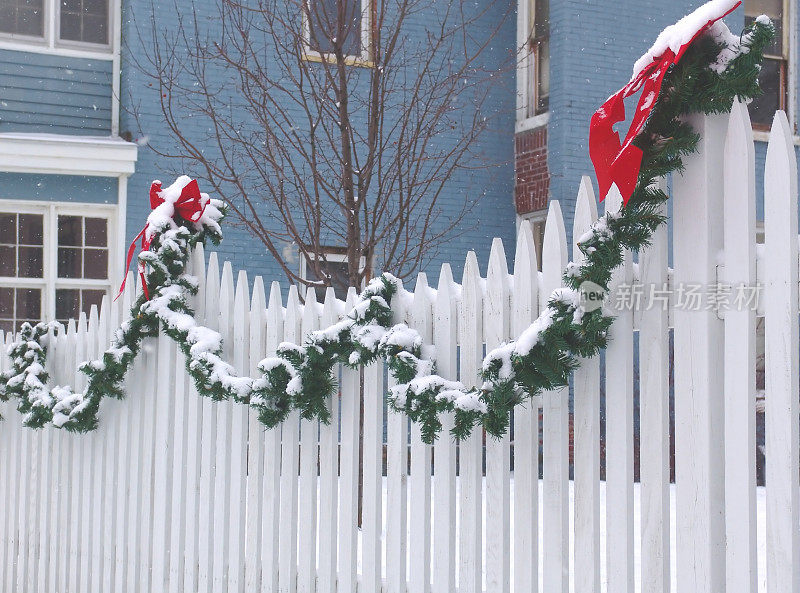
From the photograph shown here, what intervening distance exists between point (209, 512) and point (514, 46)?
8.97 meters

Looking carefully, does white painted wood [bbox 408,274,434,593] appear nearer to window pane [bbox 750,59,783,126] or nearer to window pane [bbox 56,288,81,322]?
window pane [bbox 56,288,81,322]

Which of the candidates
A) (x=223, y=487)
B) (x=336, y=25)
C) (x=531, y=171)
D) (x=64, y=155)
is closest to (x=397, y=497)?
(x=223, y=487)

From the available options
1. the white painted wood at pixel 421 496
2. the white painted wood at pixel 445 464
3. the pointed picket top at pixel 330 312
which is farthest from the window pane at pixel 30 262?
the white painted wood at pixel 445 464

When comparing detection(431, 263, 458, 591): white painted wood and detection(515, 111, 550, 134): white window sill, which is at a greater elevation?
detection(515, 111, 550, 134): white window sill

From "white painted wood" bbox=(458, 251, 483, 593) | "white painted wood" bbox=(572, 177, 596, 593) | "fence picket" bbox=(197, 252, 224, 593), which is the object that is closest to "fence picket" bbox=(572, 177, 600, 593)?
"white painted wood" bbox=(572, 177, 596, 593)

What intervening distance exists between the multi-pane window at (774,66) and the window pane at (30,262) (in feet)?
28.4

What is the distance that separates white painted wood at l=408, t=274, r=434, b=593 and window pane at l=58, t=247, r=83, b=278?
317 inches

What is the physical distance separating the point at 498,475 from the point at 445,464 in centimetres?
23

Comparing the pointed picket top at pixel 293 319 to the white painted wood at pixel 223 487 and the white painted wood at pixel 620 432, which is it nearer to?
the white painted wood at pixel 223 487

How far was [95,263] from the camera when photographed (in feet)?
35.6

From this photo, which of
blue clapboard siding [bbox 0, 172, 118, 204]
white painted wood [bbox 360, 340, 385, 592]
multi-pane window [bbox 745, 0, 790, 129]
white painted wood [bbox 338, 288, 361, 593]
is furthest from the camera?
multi-pane window [bbox 745, 0, 790, 129]

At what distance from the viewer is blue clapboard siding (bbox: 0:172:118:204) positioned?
10484 mm

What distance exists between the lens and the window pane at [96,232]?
35.7 feet

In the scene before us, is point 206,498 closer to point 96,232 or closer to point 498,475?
point 498,475
